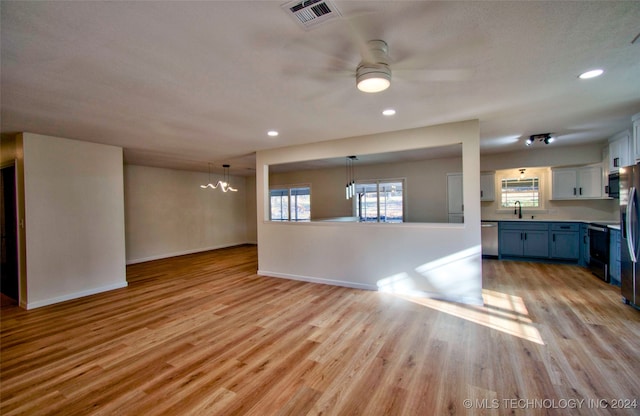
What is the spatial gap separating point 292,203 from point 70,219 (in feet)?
18.4

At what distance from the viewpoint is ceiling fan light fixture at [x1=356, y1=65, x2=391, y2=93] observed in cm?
195

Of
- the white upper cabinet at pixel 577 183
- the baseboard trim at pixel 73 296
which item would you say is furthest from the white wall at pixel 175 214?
the white upper cabinet at pixel 577 183

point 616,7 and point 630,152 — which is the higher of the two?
point 616,7

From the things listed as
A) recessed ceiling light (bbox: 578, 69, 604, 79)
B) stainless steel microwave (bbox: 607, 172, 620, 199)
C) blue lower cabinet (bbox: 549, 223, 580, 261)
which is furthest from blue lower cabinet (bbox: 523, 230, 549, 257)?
recessed ceiling light (bbox: 578, 69, 604, 79)

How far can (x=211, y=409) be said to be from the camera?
1.86 m

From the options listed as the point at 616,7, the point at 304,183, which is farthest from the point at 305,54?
the point at 304,183

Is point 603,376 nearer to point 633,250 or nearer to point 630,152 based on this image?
point 633,250

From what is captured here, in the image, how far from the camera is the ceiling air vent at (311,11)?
1.48 metres

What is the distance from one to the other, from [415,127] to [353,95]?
161 centimetres

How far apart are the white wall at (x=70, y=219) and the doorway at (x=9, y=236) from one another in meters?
0.57

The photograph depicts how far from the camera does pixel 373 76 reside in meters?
1.95

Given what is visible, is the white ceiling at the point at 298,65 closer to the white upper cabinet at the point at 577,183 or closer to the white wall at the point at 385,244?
the white wall at the point at 385,244

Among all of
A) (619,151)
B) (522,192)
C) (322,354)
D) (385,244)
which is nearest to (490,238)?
(522,192)

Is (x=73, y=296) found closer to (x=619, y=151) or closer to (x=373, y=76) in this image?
(x=373, y=76)
